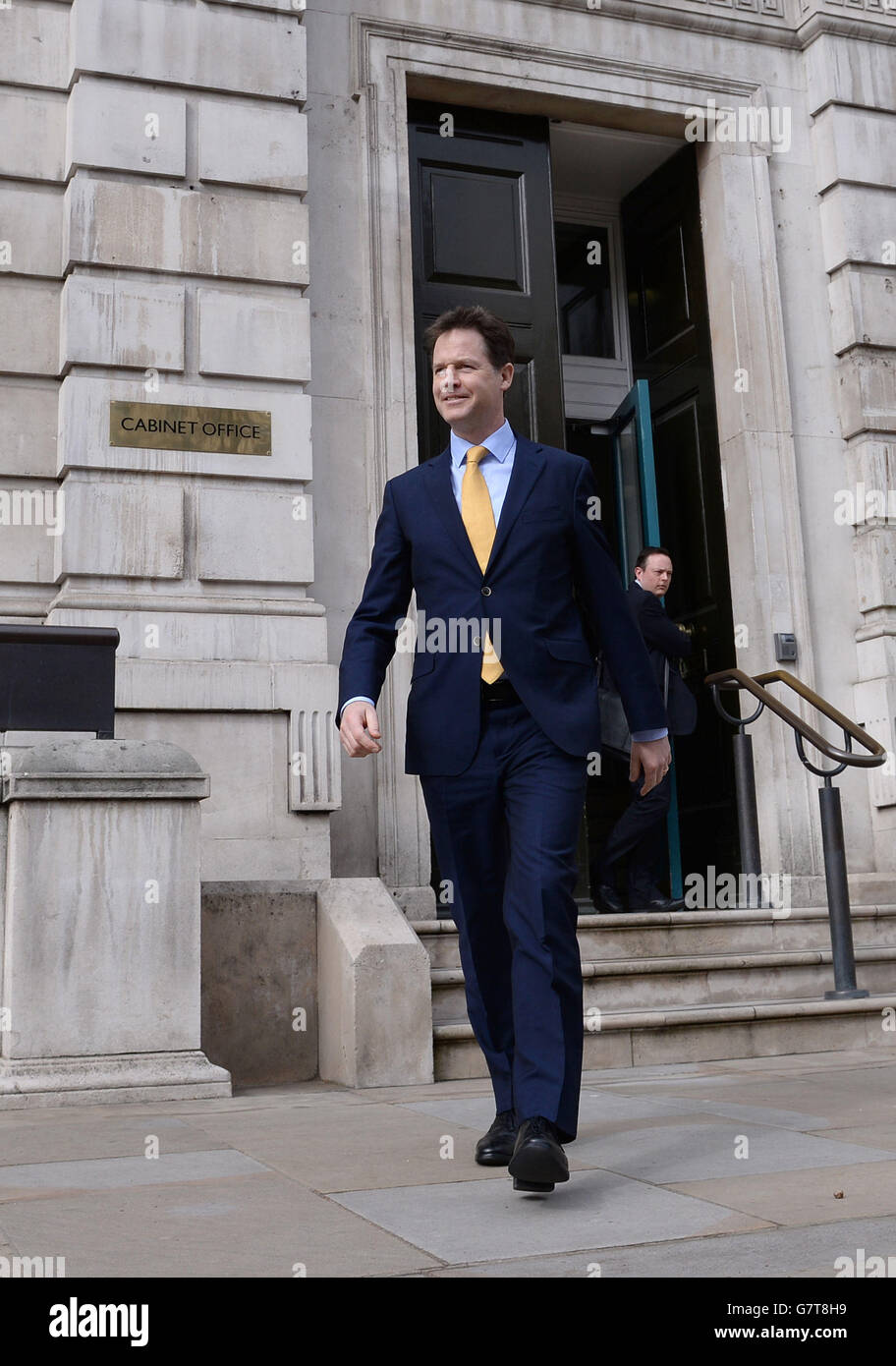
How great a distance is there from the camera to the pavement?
265cm

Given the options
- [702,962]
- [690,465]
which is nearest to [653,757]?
[702,962]

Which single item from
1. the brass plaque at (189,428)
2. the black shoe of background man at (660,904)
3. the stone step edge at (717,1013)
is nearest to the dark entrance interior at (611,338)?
the black shoe of background man at (660,904)

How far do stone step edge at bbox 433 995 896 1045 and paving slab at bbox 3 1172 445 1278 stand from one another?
244 cm

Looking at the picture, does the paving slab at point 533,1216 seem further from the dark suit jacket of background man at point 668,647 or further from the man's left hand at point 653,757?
the dark suit jacket of background man at point 668,647

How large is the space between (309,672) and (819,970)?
9.27 ft

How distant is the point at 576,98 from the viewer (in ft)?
29.7

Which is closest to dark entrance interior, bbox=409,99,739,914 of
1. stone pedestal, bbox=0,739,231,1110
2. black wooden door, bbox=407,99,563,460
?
black wooden door, bbox=407,99,563,460

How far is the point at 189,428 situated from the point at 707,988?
3.71 meters

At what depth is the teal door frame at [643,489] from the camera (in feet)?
29.5

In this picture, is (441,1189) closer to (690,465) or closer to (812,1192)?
(812,1192)

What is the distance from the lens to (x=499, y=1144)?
366 cm

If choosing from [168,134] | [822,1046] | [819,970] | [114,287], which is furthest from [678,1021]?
[168,134]

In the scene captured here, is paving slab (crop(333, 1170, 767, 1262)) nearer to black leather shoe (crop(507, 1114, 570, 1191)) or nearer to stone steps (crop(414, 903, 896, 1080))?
black leather shoe (crop(507, 1114, 570, 1191))
